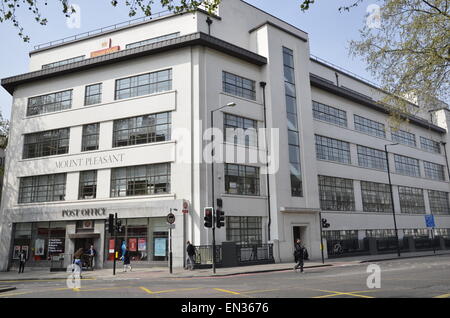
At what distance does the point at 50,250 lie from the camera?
28.6 m

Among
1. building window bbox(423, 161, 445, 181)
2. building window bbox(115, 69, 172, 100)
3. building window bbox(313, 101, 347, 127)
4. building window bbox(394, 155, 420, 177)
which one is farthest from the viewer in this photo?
building window bbox(423, 161, 445, 181)

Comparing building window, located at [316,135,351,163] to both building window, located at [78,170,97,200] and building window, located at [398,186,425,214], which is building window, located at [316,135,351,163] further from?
building window, located at [78,170,97,200]

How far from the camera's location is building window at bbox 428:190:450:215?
49781 millimetres

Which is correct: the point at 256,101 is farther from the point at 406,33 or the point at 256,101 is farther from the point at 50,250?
the point at 50,250

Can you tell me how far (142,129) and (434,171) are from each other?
42926 millimetres

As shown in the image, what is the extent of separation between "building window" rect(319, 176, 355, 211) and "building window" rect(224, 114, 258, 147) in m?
9.39

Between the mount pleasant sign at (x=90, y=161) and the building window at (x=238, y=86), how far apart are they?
9.54 meters

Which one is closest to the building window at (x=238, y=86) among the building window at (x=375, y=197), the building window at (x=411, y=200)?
the building window at (x=375, y=197)

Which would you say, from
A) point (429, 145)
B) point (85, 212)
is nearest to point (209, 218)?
point (85, 212)

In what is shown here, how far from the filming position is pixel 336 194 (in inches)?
1426

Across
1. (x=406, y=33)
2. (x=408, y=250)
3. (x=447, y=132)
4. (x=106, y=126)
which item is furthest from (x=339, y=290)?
(x=447, y=132)

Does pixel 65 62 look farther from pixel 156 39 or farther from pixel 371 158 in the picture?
pixel 371 158

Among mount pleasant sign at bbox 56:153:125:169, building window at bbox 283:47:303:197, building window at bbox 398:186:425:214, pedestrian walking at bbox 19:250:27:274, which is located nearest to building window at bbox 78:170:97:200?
mount pleasant sign at bbox 56:153:125:169

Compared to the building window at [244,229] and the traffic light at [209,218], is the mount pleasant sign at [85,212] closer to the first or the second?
the building window at [244,229]
